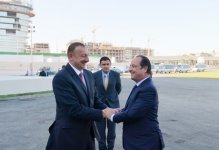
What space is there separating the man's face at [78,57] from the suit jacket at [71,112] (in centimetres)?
9

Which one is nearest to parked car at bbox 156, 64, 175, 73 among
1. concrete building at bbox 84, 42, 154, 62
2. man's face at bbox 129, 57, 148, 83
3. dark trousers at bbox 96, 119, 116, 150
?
dark trousers at bbox 96, 119, 116, 150

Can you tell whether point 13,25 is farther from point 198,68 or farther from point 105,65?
point 105,65

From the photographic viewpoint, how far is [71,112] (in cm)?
336

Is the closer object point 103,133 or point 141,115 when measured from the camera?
point 141,115

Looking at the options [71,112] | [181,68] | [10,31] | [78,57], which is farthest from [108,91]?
[10,31]

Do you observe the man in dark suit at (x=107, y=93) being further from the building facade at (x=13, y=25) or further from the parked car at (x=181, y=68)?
the building facade at (x=13, y=25)

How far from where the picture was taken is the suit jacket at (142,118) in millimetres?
3475

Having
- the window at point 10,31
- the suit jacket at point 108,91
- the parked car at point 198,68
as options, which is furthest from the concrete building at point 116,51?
the suit jacket at point 108,91

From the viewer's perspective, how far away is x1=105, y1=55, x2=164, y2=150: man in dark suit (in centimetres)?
349

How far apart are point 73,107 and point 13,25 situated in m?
117

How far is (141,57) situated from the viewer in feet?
12.1

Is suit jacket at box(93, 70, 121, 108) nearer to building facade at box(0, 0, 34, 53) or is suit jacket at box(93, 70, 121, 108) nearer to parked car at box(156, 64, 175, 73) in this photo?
parked car at box(156, 64, 175, 73)

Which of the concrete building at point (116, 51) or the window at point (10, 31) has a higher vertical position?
the window at point (10, 31)

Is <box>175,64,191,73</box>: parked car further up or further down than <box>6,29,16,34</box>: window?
further down
